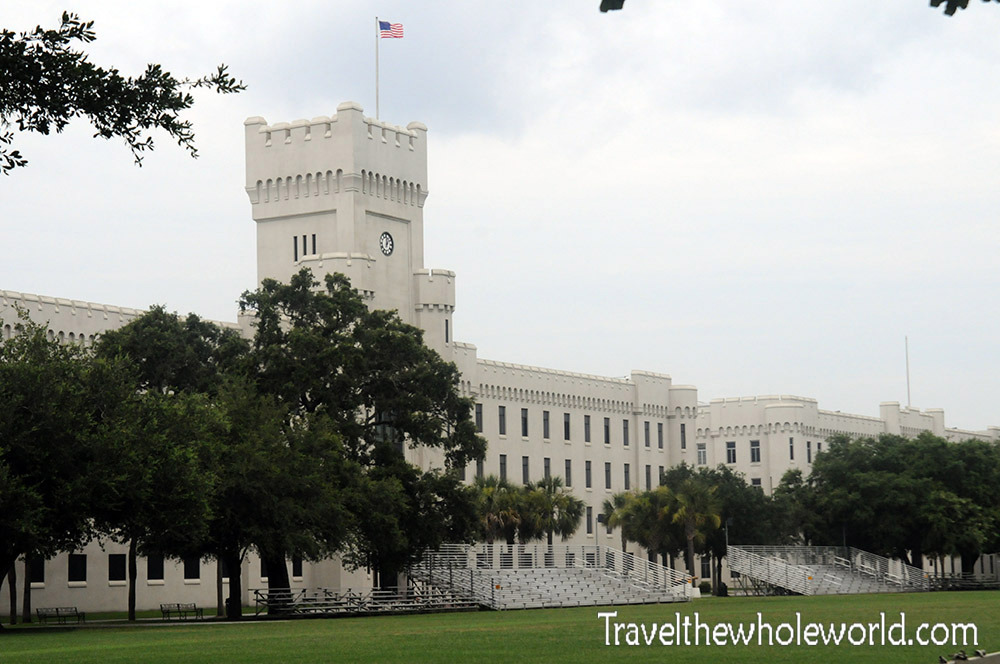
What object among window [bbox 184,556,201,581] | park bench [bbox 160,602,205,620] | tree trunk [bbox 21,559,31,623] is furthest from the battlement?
tree trunk [bbox 21,559,31,623]

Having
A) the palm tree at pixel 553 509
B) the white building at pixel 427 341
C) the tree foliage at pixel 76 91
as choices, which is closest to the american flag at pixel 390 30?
the white building at pixel 427 341

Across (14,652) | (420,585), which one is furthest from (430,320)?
(14,652)

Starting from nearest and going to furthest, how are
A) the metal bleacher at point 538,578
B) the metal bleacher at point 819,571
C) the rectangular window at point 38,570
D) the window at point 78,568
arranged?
the rectangular window at point 38,570
the window at point 78,568
the metal bleacher at point 538,578
the metal bleacher at point 819,571

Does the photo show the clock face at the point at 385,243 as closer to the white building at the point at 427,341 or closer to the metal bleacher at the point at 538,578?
the white building at the point at 427,341

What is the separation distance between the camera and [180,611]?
60156 mm

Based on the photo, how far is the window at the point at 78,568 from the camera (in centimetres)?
6725

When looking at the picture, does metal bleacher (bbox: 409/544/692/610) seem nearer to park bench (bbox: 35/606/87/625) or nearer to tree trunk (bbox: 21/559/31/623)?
park bench (bbox: 35/606/87/625)

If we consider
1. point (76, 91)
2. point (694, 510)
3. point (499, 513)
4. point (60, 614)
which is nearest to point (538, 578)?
point (499, 513)

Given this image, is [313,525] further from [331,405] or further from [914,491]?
[914,491]

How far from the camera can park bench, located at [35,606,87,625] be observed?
59.0m

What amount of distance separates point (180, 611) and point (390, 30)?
1240 inches

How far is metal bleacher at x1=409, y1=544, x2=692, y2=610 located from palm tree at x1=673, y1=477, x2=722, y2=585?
3.38 m

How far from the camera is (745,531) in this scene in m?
93.1

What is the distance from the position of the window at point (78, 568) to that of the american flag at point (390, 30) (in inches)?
1138
